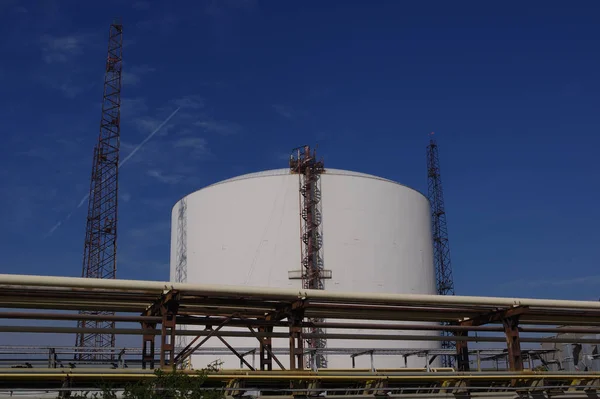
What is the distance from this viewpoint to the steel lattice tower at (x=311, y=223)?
51.0 m

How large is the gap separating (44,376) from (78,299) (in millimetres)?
4776

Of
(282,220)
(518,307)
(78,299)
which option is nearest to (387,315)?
(518,307)

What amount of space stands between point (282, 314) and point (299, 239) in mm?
23316

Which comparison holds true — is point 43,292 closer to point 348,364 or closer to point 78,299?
point 78,299

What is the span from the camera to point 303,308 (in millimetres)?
28297

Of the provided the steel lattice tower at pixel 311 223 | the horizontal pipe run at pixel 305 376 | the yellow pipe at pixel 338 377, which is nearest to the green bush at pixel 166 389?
the horizontal pipe run at pixel 305 376

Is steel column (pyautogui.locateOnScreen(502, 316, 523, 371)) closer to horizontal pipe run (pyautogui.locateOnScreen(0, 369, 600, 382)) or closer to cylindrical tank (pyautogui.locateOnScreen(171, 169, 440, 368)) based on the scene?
horizontal pipe run (pyautogui.locateOnScreen(0, 369, 600, 382))

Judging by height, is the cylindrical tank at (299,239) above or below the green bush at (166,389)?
above

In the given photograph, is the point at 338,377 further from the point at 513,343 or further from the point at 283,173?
the point at 283,173

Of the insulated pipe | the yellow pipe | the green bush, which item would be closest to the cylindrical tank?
the insulated pipe

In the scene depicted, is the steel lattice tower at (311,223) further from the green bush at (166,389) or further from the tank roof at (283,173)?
the green bush at (166,389)

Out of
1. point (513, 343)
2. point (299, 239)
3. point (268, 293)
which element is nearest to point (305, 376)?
point (268, 293)

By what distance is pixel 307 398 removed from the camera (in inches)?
1058

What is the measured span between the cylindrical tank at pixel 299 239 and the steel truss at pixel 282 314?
18.3 m
